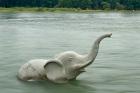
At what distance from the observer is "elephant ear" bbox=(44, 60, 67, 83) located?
1134 centimetres

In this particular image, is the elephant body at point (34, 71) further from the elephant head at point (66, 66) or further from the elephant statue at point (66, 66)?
the elephant head at point (66, 66)

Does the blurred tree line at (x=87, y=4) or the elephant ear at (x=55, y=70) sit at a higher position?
the elephant ear at (x=55, y=70)

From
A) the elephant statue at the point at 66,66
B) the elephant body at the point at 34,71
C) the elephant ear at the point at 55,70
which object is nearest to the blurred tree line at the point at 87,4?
the elephant body at the point at 34,71

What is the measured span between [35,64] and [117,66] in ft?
11.4

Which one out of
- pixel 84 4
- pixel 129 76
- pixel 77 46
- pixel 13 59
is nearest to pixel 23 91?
pixel 129 76

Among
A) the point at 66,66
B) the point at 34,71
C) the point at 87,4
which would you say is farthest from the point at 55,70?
the point at 87,4

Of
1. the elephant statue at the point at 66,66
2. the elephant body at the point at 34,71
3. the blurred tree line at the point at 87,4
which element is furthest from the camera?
the blurred tree line at the point at 87,4

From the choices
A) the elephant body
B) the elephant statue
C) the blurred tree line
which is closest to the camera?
the elephant statue

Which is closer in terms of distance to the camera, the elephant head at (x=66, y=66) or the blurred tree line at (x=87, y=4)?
the elephant head at (x=66, y=66)

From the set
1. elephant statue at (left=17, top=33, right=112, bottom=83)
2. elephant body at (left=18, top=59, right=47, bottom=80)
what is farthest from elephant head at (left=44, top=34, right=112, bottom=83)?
elephant body at (left=18, top=59, right=47, bottom=80)

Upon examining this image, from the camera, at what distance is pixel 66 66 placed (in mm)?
11445

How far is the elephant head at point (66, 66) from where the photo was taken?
11.3m

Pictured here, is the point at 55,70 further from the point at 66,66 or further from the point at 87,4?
the point at 87,4

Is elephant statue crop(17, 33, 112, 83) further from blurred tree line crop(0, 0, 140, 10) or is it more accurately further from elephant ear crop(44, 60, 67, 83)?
blurred tree line crop(0, 0, 140, 10)
